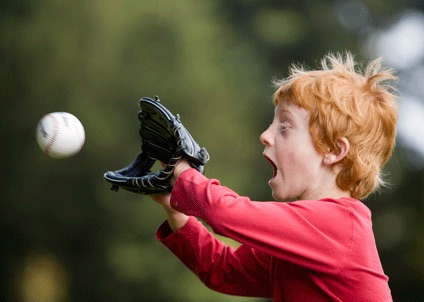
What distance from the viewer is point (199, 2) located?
576 inches

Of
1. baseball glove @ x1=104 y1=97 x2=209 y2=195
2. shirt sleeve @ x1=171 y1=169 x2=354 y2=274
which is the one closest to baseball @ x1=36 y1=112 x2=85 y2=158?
baseball glove @ x1=104 y1=97 x2=209 y2=195

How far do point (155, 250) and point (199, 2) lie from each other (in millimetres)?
4475

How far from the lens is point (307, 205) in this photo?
2.90m

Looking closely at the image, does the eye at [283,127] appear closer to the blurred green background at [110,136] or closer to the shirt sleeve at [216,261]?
the shirt sleeve at [216,261]

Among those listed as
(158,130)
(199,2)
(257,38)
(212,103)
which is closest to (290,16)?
(257,38)

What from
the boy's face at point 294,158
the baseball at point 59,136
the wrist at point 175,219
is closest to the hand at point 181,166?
the boy's face at point 294,158

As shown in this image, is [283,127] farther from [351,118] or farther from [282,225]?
[282,225]

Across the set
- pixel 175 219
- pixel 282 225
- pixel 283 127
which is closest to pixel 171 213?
pixel 175 219

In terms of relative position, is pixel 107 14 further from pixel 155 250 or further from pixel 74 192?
pixel 155 250

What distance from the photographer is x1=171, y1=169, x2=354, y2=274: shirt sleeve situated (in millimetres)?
2822

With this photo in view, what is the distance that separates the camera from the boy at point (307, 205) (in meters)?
2.85

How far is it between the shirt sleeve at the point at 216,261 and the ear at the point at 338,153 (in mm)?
571

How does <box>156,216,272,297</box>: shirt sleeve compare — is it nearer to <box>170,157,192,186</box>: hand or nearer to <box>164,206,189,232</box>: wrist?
<box>164,206,189,232</box>: wrist

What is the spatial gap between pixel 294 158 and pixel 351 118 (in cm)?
26
